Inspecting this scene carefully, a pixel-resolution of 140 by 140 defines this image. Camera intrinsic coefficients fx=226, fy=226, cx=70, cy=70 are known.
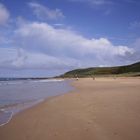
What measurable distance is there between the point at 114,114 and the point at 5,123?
412 centimetres

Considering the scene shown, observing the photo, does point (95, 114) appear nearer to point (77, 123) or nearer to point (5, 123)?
point (77, 123)

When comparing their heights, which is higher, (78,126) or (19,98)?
(19,98)

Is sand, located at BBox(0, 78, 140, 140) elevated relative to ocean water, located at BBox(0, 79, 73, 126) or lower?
lower

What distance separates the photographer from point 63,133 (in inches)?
259

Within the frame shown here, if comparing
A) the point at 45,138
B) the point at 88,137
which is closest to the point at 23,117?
the point at 45,138

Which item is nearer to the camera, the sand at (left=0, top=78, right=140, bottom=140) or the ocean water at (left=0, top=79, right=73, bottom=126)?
the sand at (left=0, top=78, right=140, bottom=140)

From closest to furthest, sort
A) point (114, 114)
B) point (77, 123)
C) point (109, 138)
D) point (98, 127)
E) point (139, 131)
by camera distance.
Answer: point (109, 138), point (139, 131), point (98, 127), point (77, 123), point (114, 114)

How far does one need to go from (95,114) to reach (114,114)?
0.74 meters

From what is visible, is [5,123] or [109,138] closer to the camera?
[109,138]

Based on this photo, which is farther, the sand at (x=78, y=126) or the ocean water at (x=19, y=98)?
the ocean water at (x=19, y=98)

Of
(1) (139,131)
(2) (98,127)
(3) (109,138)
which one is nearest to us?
(3) (109,138)

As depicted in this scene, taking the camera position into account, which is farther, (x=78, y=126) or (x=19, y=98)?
(x=19, y=98)

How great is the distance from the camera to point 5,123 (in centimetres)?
813

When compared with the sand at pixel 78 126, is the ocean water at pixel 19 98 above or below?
above
